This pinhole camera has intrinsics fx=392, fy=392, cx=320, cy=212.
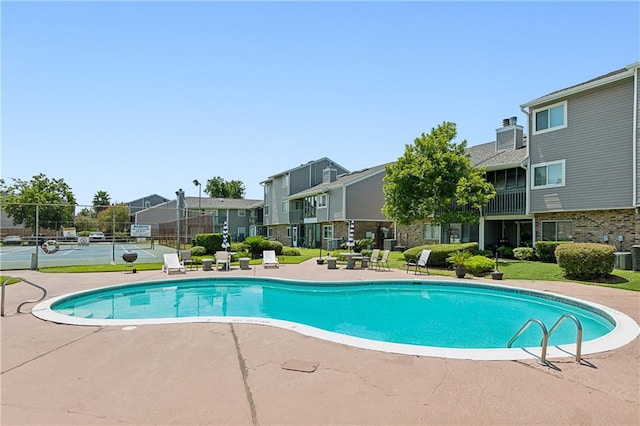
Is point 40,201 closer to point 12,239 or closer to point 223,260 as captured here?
point 12,239

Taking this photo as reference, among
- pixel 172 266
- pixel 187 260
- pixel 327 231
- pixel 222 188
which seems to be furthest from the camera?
pixel 222 188

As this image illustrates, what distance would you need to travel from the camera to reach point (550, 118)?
19.7 meters

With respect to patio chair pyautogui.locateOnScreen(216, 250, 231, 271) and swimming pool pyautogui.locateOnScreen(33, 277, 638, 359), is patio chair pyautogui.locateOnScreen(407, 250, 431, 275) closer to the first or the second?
swimming pool pyautogui.locateOnScreen(33, 277, 638, 359)

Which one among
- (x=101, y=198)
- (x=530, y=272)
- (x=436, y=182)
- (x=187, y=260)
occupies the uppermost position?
(x=101, y=198)

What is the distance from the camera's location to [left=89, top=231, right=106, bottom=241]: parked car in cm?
2100

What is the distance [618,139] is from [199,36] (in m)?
17.4

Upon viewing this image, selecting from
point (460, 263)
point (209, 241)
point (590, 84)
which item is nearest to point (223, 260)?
point (209, 241)

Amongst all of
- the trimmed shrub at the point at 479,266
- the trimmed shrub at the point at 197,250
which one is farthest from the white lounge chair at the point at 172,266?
the trimmed shrub at the point at 479,266

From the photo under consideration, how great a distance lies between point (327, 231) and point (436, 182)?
15253 millimetres

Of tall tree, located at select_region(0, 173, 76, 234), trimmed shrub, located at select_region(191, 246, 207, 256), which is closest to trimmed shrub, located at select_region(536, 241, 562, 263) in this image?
trimmed shrub, located at select_region(191, 246, 207, 256)

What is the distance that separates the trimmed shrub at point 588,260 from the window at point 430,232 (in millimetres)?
11535

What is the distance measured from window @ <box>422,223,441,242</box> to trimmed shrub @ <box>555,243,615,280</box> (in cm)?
1153

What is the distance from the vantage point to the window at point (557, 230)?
1938 cm

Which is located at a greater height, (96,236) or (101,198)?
(101,198)
